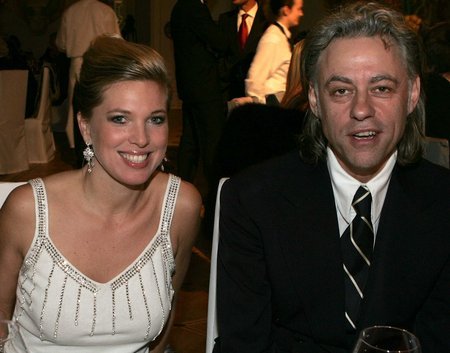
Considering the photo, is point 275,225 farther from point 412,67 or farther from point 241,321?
point 412,67

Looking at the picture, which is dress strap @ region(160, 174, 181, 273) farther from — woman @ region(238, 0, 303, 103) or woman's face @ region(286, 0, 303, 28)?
woman's face @ region(286, 0, 303, 28)

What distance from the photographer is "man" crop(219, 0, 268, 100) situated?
19.9ft

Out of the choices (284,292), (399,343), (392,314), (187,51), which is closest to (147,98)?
(284,292)

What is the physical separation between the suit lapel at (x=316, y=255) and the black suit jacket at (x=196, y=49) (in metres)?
4.05

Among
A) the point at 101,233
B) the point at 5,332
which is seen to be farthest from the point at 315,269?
the point at 5,332

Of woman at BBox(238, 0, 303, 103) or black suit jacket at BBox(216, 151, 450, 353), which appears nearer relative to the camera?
black suit jacket at BBox(216, 151, 450, 353)

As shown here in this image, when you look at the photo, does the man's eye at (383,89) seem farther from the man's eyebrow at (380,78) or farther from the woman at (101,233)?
the woman at (101,233)

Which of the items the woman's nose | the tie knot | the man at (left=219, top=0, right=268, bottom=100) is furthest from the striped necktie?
the man at (left=219, top=0, right=268, bottom=100)

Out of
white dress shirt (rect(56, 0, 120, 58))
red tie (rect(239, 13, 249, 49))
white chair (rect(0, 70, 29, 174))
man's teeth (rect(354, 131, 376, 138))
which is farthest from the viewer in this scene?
white dress shirt (rect(56, 0, 120, 58))

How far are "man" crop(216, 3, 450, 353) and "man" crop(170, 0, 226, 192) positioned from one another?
13.0 feet

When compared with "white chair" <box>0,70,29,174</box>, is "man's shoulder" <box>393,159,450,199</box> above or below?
above

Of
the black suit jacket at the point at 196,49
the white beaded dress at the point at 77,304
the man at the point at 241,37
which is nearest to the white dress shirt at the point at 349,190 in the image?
the white beaded dress at the point at 77,304

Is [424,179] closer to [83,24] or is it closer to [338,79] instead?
[338,79]

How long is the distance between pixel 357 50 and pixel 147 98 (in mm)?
627
